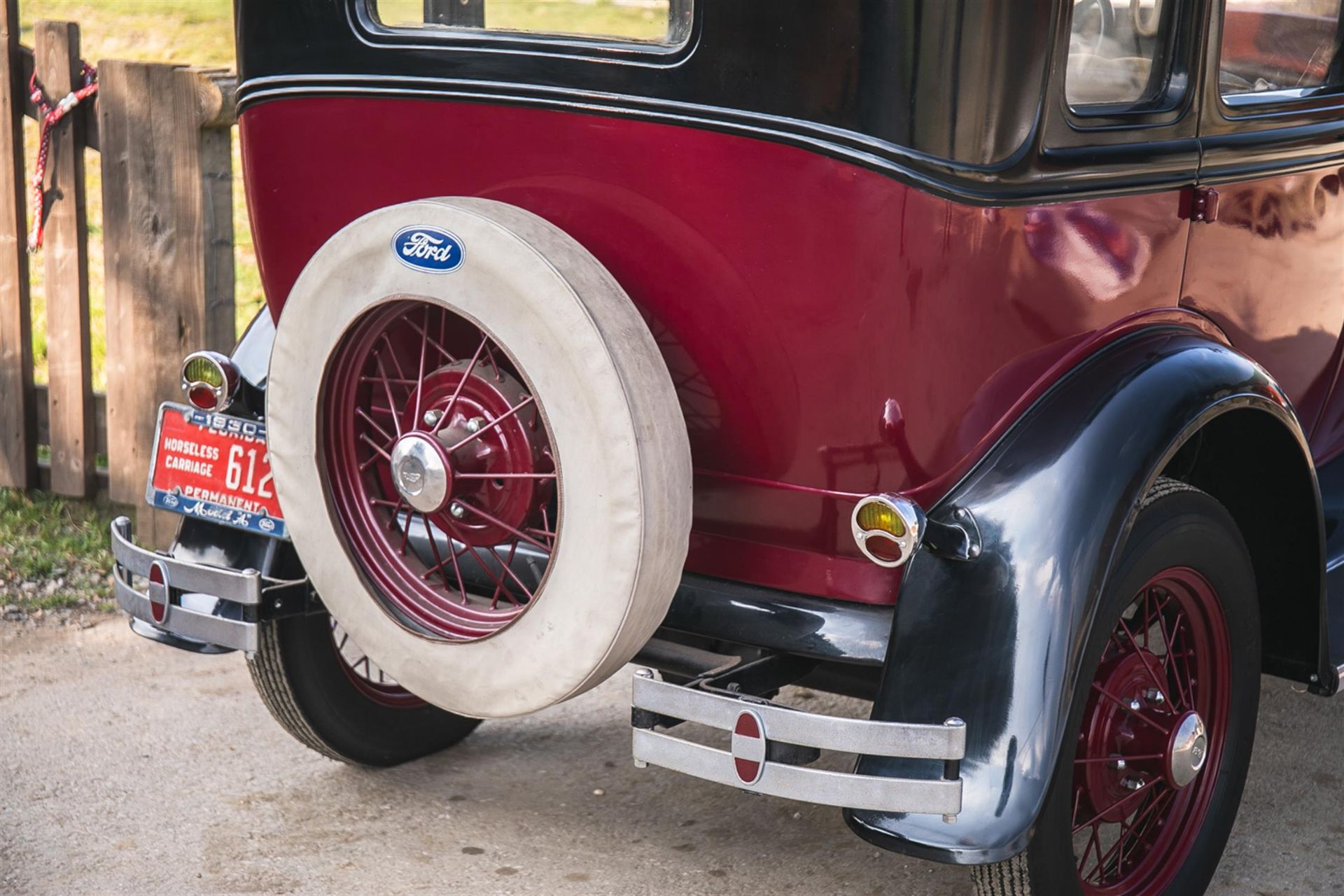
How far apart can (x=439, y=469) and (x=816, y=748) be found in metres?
0.73

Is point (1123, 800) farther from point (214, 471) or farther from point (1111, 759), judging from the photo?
point (214, 471)

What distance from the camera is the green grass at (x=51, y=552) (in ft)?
13.7

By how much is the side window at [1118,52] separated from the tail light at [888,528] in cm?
70

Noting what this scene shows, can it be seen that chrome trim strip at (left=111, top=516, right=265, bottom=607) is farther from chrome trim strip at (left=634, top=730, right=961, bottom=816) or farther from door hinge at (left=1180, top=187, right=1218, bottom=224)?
door hinge at (left=1180, top=187, right=1218, bottom=224)

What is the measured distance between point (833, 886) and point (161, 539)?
2.42m

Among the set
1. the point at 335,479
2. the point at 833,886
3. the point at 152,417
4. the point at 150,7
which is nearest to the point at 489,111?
the point at 335,479

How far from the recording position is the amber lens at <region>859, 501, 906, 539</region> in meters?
2.18

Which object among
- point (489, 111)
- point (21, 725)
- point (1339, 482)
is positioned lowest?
point (21, 725)

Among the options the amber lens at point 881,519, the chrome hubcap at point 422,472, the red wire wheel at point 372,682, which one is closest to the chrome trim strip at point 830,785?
the amber lens at point 881,519

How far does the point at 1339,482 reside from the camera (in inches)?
125

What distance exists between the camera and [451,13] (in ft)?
8.75

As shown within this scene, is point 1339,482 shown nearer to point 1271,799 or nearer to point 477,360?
point 1271,799

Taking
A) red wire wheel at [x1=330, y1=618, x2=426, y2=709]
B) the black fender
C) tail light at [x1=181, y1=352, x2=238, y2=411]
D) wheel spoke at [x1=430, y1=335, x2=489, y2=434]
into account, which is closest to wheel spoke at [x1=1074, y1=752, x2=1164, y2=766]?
the black fender

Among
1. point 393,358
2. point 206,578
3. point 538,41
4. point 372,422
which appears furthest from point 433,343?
point 206,578
